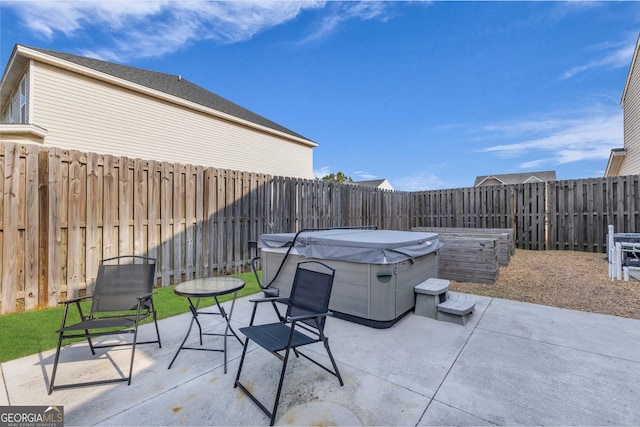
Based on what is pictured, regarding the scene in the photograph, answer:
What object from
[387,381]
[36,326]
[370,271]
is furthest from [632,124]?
[36,326]

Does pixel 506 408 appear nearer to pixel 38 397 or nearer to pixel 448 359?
pixel 448 359

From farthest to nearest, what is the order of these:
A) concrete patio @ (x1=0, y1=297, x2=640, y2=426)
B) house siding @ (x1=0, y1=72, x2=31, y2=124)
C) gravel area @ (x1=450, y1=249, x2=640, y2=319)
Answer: house siding @ (x1=0, y1=72, x2=31, y2=124), gravel area @ (x1=450, y1=249, x2=640, y2=319), concrete patio @ (x1=0, y1=297, x2=640, y2=426)

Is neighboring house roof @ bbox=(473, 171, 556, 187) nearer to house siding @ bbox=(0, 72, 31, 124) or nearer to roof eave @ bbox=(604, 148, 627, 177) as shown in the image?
roof eave @ bbox=(604, 148, 627, 177)

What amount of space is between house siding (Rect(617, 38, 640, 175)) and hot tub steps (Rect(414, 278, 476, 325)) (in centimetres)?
1413

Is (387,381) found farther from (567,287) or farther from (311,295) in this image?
(567,287)

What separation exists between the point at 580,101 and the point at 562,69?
15.0ft

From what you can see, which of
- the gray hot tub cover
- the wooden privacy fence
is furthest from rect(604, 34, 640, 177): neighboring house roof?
the gray hot tub cover

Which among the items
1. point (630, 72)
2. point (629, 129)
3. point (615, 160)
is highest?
point (630, 72)

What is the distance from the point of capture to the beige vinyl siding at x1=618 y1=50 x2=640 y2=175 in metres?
11.5

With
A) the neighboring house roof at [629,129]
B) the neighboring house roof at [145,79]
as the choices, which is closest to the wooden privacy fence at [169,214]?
the neighboring house roof at [145,79]

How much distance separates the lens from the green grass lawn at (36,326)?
9.12 ft

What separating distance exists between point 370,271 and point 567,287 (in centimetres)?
448

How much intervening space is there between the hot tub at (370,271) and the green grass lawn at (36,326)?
69.2 inches

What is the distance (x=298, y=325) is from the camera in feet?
7.98
